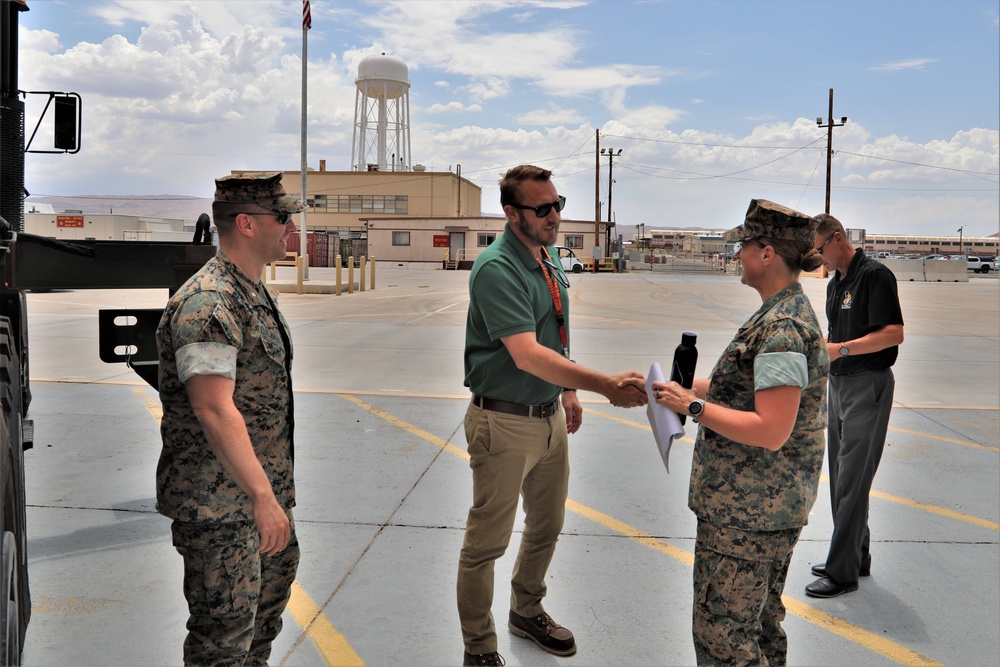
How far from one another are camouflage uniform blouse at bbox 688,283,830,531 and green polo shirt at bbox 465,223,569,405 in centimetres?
86

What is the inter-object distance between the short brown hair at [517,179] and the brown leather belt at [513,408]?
0.84 meters

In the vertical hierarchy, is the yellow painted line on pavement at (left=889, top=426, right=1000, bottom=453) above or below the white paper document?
below

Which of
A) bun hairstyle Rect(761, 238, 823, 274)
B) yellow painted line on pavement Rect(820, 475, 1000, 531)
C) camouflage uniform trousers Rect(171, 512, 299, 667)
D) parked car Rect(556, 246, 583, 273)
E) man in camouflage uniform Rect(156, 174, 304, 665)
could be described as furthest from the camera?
parked car Rect(556, 246, 583, 273)

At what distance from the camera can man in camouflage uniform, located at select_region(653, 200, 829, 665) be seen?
2.55 meters

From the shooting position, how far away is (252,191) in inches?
103

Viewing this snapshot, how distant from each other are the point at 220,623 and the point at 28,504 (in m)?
3.47

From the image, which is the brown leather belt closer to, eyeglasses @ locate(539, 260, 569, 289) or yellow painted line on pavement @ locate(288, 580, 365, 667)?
eyeglasses @ locate(539, 260, 569, 289)

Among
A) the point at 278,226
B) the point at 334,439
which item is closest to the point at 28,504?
the point at 334,439

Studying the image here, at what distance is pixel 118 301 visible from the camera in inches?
832

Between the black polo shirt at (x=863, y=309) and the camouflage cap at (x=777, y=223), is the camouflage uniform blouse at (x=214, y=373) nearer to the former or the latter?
the camouflage cap at (x=777, y=223)

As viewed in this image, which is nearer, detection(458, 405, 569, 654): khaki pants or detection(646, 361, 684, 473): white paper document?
detection(646, 361, 684, 473): white paper document

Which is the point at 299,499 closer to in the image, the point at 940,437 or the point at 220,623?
the point at 220,623

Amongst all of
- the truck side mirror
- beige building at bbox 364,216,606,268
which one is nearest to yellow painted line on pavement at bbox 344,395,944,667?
the truck side mirror

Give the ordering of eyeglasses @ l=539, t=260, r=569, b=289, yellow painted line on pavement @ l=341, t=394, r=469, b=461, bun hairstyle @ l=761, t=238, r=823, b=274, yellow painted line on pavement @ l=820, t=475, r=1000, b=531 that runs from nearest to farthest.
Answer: bun hairstyle @ l=761, t=238, r=823, b=274
eyeglasses @ l=539, t=260, r=569, b=289
yellow painted line on pavement @ l=820, t=475, r=1000, b=531
yellow painted line on pavement @ l=341, t=394, r=469, b=461
